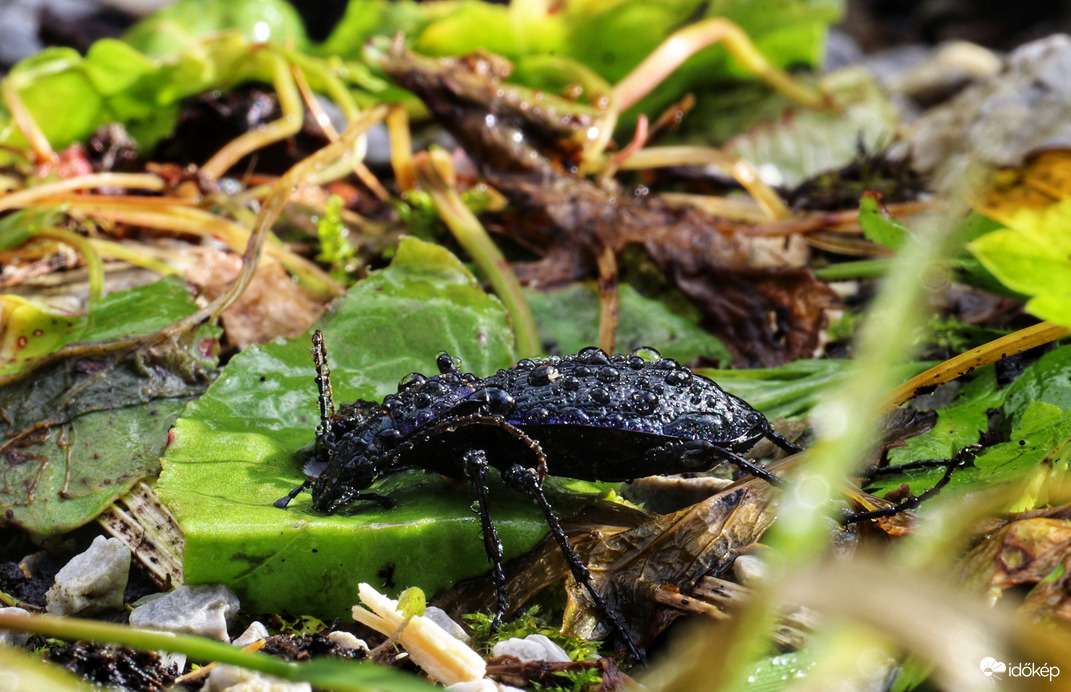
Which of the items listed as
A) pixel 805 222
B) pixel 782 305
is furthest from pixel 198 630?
pixel 805 222

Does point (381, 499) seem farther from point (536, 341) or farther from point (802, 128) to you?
point (802, 128)

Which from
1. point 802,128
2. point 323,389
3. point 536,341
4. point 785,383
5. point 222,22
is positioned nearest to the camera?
point 323,389

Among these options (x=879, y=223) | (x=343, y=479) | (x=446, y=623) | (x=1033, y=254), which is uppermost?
(x=1033, y=254)

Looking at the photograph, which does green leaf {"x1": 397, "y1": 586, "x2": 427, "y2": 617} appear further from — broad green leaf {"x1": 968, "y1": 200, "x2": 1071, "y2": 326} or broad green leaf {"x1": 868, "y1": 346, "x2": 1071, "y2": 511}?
broad green leaf {"x1": 968, "y1": 200, "x2": 1071, "y2": 326}

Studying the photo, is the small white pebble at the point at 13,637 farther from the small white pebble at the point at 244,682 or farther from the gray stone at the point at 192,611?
the small white pebble at the point at 244,682

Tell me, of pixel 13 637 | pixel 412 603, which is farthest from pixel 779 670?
pixel 13 637

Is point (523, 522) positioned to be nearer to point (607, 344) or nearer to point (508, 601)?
point (508, 601)

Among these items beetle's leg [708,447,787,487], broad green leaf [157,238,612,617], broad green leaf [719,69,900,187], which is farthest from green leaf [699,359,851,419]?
broad green leaf [719,69,900,187]
